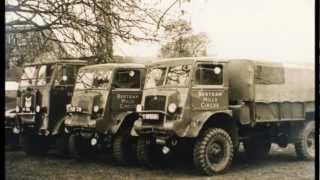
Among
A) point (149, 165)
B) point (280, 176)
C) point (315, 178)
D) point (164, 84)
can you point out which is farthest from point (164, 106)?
point (315, 178)

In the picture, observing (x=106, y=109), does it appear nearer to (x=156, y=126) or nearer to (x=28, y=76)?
(x=156, y=126)

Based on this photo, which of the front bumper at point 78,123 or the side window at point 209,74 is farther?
the side window at point 209,74

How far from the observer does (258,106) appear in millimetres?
5785

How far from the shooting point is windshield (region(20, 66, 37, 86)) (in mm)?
4505

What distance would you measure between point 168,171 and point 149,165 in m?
0.20

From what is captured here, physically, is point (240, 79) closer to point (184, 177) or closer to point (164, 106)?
point (164, 106)

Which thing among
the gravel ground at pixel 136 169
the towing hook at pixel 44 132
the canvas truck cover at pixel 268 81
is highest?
the canvas truck cover at pixel 268 81

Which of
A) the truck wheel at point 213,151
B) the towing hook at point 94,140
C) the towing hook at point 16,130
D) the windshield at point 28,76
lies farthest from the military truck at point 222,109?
the towing hook at point 16,130

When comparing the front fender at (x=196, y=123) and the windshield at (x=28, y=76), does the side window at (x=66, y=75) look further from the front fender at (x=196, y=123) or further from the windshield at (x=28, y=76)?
the front fender at (x=196, y=123)

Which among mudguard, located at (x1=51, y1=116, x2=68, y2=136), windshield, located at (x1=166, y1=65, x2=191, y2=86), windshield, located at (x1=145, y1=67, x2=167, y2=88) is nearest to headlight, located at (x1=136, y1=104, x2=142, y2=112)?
windshield, located at (x1=145, y1=67, x2=167, y2=88)

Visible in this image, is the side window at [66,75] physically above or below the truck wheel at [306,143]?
above

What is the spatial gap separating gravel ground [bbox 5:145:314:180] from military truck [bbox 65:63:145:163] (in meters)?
0.19

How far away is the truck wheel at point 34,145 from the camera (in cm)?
457

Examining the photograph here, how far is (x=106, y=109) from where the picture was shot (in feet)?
18.7
